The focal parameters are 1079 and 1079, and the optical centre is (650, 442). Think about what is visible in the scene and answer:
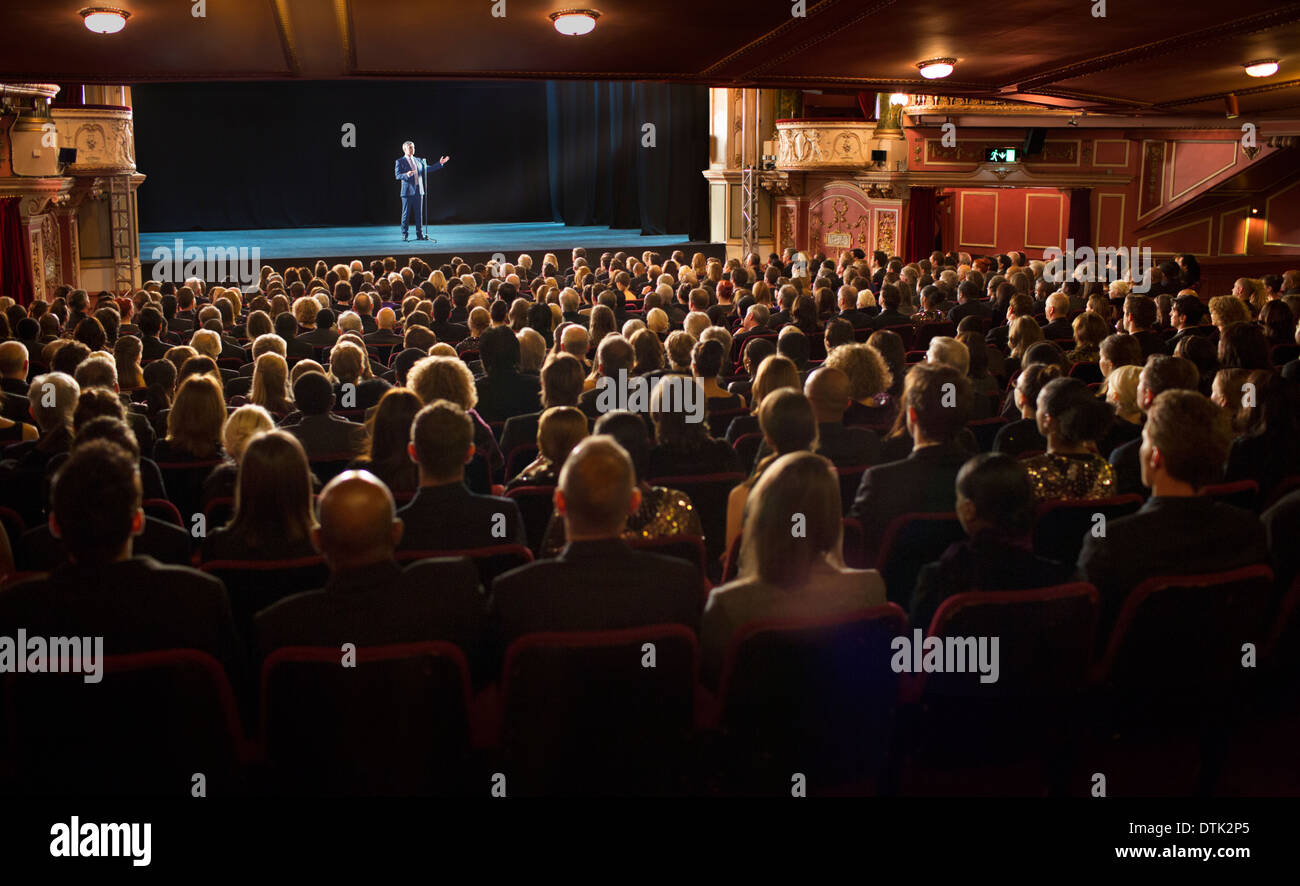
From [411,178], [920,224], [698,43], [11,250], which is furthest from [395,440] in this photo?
[411,178]

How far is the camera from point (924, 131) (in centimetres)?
1498

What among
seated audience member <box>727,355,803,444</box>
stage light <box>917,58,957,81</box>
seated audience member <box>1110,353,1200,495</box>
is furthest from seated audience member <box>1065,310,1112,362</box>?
stage light <box>917,58,957,81</box>

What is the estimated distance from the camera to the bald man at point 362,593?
220 cm

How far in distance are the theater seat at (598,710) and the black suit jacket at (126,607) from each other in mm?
684

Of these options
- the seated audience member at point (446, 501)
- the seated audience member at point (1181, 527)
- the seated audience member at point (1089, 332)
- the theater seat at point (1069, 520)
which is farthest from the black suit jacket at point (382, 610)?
the seated audience member at point (1089, 332)

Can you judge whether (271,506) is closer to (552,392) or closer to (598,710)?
(598,710)

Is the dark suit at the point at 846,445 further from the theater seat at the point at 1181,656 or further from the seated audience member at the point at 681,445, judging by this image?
the theater seat at the point at 1181,656

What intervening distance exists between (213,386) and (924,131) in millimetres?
13084

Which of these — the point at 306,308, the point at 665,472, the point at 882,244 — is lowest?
the point at 665,472

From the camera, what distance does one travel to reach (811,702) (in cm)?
225

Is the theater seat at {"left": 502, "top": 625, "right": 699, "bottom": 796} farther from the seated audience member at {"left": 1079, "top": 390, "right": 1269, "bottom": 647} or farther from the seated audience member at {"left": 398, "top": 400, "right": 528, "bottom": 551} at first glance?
the seated audience member at {"left": 1079, "top": 390, "right": 1269, "bottom": 647}

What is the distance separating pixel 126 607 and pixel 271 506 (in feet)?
1.61
